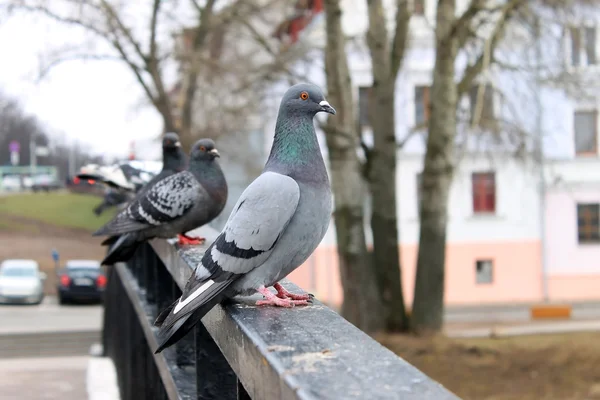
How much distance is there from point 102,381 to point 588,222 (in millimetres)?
22616

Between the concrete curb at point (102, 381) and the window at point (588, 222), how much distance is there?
69.8 feet

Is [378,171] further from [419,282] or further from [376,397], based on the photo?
[376,397]

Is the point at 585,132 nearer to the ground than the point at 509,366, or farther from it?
farther from it

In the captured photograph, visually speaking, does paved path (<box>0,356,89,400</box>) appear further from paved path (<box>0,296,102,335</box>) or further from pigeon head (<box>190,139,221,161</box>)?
paved path (<box>0,296,102,335</box>)

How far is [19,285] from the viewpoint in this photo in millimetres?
26203

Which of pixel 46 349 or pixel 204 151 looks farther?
pixel 46 349

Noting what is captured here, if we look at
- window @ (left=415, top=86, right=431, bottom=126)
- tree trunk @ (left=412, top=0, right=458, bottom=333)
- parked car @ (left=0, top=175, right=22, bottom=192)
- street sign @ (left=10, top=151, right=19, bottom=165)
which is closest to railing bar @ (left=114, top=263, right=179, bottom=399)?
tree trunk @ (left=412, top=0, right=458, bottom=333)

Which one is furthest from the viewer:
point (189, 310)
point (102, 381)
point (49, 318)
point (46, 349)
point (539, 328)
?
point (49, 318)

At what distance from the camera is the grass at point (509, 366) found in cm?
921

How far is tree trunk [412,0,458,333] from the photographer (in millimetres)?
12070

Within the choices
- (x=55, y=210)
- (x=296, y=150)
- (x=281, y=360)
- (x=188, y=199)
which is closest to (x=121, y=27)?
(x=188, y=199)

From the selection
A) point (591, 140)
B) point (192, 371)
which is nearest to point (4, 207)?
point (591, 140)

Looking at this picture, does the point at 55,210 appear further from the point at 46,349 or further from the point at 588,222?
the point at 46,349

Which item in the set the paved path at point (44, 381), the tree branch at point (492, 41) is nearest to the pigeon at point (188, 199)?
the paved path at point (44, 381)
